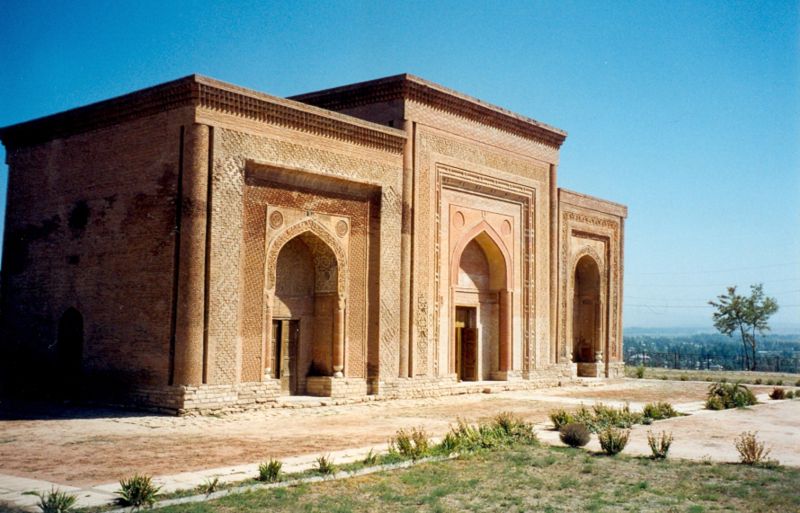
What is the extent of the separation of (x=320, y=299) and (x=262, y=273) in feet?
7.31

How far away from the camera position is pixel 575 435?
439 inches

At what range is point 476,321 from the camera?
Answer: 22.2 meters

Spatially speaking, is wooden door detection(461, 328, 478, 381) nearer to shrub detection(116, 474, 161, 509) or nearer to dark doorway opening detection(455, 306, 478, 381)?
dark doorway opening detection(455, 306, 478, 381)

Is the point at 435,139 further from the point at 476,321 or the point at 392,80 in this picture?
the point at 476,321

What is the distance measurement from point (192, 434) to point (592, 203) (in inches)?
740

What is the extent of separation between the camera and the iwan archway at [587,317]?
28.1 metres

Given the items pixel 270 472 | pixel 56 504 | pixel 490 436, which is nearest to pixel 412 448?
pixel 490 436

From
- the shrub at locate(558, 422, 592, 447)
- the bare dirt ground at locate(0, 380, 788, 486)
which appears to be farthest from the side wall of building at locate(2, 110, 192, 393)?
the shrub at locate(558, 422, 592, 447)

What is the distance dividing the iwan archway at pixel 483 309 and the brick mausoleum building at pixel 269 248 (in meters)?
0.05

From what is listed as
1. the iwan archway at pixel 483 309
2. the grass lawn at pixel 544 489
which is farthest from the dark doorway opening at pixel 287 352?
the grass lawn at pixel 544 489

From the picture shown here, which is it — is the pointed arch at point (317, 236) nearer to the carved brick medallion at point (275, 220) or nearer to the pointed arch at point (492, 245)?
the carved brick medallion at point (275, 220)

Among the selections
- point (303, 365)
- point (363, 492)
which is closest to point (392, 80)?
point (303, 365)

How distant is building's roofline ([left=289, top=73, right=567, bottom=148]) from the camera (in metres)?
19.2

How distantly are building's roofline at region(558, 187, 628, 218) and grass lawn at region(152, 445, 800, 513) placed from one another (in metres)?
16.8
